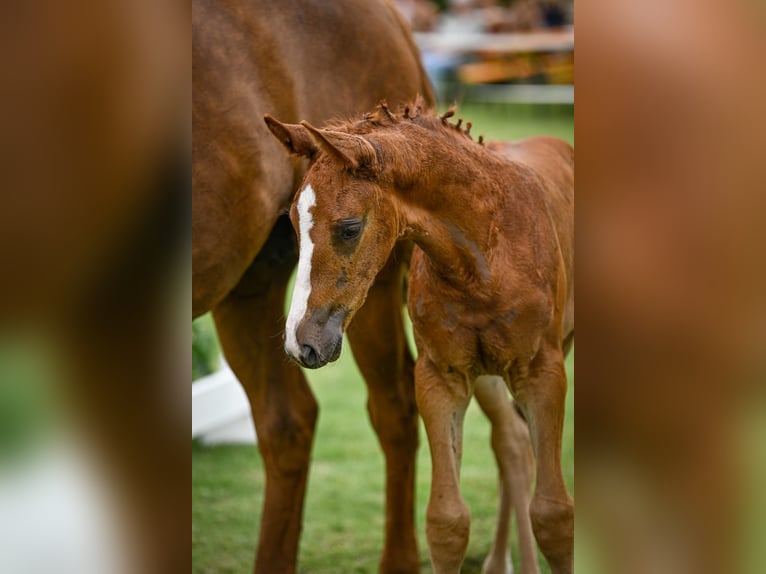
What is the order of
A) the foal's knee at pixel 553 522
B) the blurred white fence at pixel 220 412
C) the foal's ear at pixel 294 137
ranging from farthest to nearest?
1. the blurred white fence at pixel 220 412
2. the foal's knee at pixel 553 522
3. the foal's ear at pixel 294 137

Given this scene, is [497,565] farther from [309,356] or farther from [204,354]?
[204,354]

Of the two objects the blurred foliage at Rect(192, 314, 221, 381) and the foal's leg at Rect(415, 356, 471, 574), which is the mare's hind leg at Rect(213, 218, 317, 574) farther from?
the blurred foliage at Rect(192, 314, 221, 381)

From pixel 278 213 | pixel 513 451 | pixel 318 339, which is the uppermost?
pixel 278 213

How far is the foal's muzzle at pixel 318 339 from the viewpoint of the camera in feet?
7.34

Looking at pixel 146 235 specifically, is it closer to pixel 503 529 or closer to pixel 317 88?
pixel 317 88

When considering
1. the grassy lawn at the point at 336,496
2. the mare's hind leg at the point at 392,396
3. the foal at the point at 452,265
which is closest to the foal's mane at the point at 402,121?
the foal at the point at 452,265

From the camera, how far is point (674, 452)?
142 centimetres

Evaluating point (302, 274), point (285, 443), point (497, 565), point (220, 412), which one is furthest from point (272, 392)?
point (220, 412)

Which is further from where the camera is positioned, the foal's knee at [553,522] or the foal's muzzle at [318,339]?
the foal's knee at [553,522]

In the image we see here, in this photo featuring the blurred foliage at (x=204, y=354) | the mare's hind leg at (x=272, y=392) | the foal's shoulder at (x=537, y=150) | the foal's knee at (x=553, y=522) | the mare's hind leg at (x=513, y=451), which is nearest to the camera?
the foal's knee at (x=553, y=522)

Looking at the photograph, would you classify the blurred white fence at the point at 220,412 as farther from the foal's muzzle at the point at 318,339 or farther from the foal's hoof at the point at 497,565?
the foal's muzzle at the point at 318,339

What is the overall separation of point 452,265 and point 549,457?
59 cm

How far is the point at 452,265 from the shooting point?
2.66 metres

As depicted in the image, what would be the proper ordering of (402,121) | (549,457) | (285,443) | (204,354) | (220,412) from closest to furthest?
1. (402,121)
2. (549,457)
3. (285,443)
4. (220,412)
5. (204,354)
